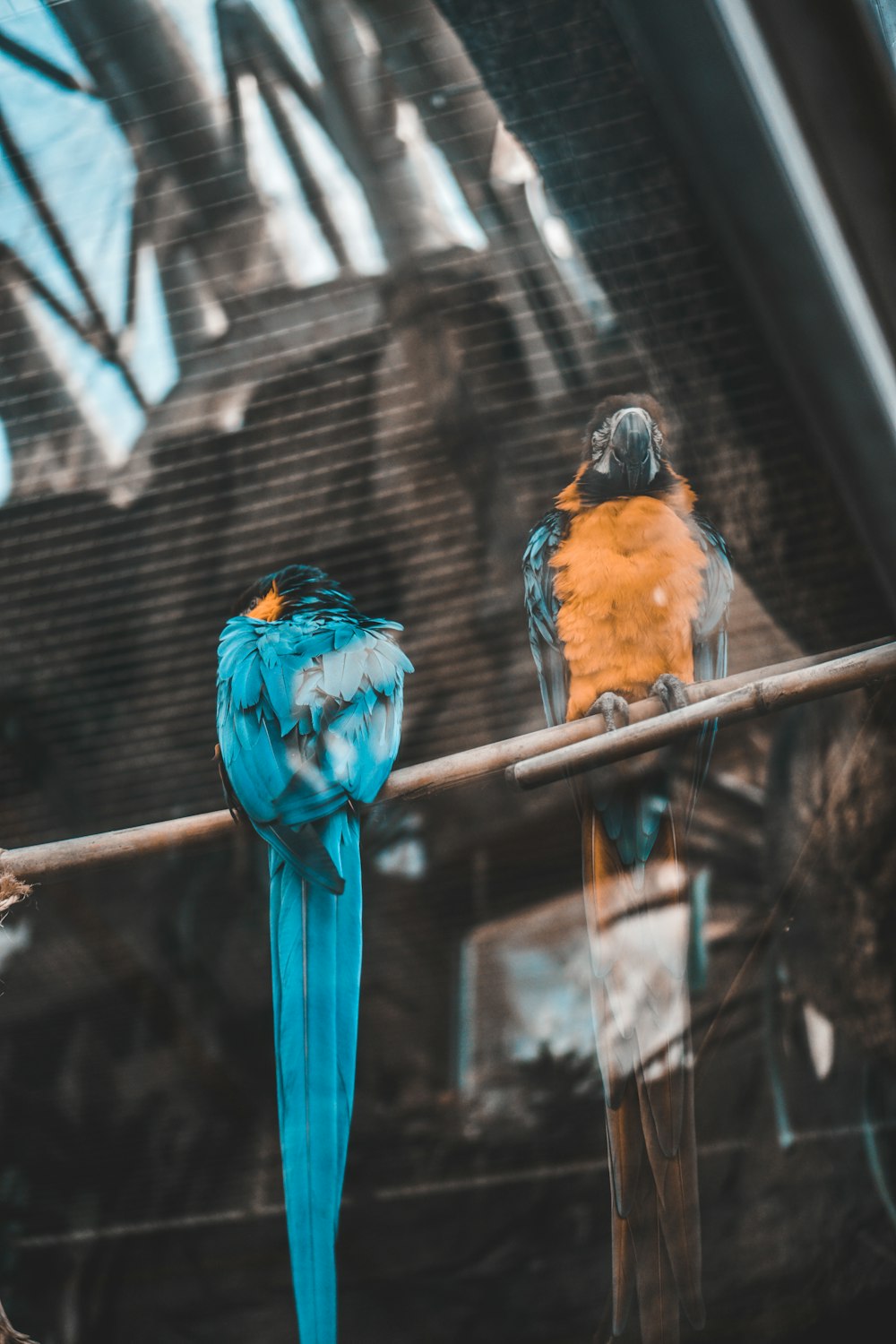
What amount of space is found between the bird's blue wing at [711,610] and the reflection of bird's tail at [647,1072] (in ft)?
0.44

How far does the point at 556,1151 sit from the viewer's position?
25.6 inches

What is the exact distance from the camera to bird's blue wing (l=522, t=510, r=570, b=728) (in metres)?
0.76

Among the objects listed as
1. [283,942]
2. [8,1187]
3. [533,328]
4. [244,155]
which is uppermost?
[244,155]

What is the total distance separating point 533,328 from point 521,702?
0.33 metres

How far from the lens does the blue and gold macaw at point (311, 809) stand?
613 mm

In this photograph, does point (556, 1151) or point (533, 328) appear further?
point (533, 328)

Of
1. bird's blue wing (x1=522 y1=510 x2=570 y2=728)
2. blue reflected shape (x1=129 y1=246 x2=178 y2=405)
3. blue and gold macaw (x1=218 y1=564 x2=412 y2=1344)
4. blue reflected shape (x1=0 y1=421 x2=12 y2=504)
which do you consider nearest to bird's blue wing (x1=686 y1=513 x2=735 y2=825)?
bird's blue wing (x1=522 y1=510 x2=570 y2=728)

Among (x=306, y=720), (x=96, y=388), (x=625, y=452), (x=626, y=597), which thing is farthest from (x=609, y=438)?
(x=96, y=388)

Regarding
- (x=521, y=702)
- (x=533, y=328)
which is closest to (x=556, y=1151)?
(x=521, y=702)

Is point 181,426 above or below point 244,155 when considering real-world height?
below

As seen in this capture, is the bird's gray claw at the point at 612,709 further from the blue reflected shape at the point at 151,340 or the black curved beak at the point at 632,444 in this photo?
the blue reflected shape at the point at 151,340

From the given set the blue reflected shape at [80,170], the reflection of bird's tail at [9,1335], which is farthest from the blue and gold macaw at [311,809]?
the blue reflected shape at [80,170]

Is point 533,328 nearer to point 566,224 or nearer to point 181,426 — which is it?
point 566,224

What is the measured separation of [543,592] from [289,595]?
0.23 meters
